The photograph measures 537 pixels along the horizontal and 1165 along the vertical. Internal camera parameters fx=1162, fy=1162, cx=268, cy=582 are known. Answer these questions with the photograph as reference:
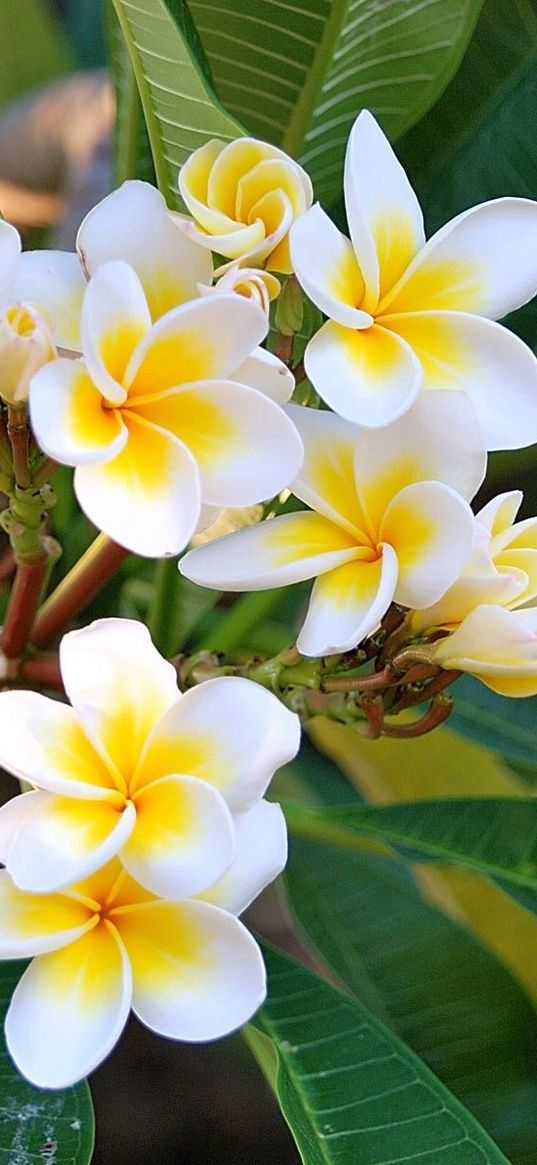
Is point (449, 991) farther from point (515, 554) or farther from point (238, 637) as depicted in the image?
point (515, 554)

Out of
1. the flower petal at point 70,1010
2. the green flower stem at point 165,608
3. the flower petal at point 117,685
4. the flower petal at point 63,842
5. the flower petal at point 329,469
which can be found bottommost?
the green flower stem at point 165,608

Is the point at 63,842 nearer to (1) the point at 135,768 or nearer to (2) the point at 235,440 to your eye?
(1) the point at 135,768

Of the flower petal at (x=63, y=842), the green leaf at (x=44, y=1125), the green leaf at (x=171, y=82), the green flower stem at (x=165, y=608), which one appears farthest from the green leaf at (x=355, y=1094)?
the green leaf at (x=171, y=82)

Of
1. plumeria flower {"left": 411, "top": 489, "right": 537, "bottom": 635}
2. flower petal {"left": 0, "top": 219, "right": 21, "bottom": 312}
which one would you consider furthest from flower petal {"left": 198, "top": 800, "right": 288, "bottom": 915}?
flower petal {"left": 0, "top": 219, "right": 21, "bottom": 312}

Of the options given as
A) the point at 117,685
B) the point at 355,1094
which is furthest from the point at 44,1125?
the point at 117,685

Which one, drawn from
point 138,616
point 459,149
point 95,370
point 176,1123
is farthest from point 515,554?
point 176,1123

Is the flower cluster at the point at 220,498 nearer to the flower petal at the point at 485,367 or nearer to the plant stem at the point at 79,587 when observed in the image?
the flower petal at the point at 485,367
